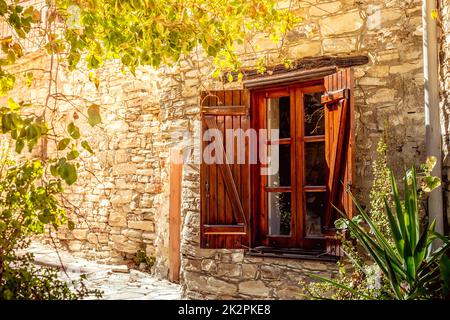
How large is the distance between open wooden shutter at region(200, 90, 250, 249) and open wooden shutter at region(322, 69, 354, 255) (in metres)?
0.80

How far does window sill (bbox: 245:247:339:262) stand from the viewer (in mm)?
3844

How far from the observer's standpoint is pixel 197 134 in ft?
15.8

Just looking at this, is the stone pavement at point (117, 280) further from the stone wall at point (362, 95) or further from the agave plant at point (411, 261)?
the agave plant at point (411, 261)

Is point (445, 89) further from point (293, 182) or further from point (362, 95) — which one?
point (293, 182)

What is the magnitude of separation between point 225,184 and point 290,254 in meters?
0.87

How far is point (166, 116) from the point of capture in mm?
5188

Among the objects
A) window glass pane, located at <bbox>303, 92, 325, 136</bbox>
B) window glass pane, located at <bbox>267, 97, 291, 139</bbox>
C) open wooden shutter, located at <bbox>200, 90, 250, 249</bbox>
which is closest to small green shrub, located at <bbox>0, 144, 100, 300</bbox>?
open wooden shutter, located at <bbox>200, 90, 250, 249</bbox>

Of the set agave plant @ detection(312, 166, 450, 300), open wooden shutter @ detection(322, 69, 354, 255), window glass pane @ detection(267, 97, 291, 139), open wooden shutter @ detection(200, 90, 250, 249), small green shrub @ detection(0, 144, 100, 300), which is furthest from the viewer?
window glass pane @ detection(267, 97, 291, 139)

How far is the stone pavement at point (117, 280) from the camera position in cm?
520

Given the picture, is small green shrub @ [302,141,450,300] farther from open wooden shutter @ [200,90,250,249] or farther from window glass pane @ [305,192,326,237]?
window glass pane @ [305,192,326,237]

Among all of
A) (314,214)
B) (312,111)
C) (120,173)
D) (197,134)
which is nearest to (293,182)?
(197,134)

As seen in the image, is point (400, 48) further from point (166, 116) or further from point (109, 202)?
point (109, 202)
